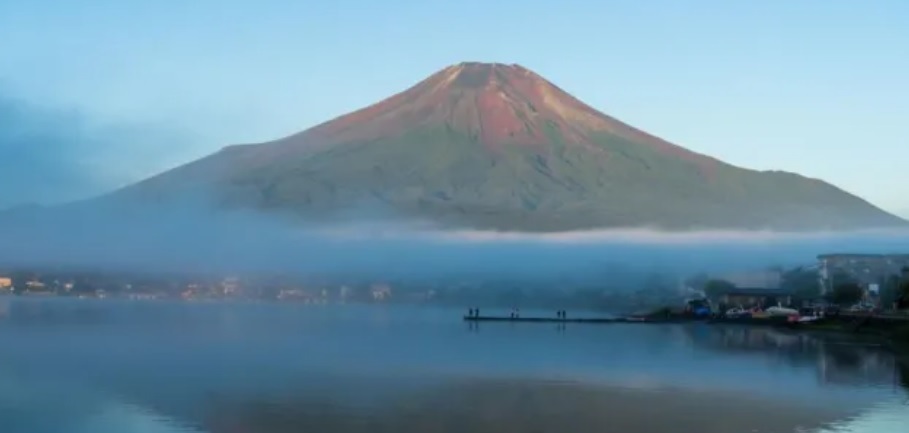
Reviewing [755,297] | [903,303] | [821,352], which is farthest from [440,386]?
[755,297]

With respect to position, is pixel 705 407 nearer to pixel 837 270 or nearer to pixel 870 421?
pixel 870 421

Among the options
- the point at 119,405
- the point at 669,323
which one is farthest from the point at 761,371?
the point at 669,323

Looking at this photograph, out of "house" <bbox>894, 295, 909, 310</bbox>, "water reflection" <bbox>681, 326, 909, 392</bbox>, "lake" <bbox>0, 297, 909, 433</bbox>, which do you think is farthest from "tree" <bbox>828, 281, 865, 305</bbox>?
"lake" <bbox>0, 297, 909, 433</bbox>

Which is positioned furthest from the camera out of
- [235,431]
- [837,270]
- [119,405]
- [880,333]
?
[837,270]

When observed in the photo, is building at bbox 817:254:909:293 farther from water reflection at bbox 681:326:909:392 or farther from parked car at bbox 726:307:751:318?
water reflection at bbox 681:326:909:392

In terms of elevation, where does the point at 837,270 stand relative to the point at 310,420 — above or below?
above

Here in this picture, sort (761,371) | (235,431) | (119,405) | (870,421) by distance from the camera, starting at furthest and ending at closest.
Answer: (761,371) < (119,405) < (870,421) < (235,431)

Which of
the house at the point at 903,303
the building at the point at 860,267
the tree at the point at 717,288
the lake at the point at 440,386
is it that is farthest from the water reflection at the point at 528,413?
the tree at the point at 717,288
